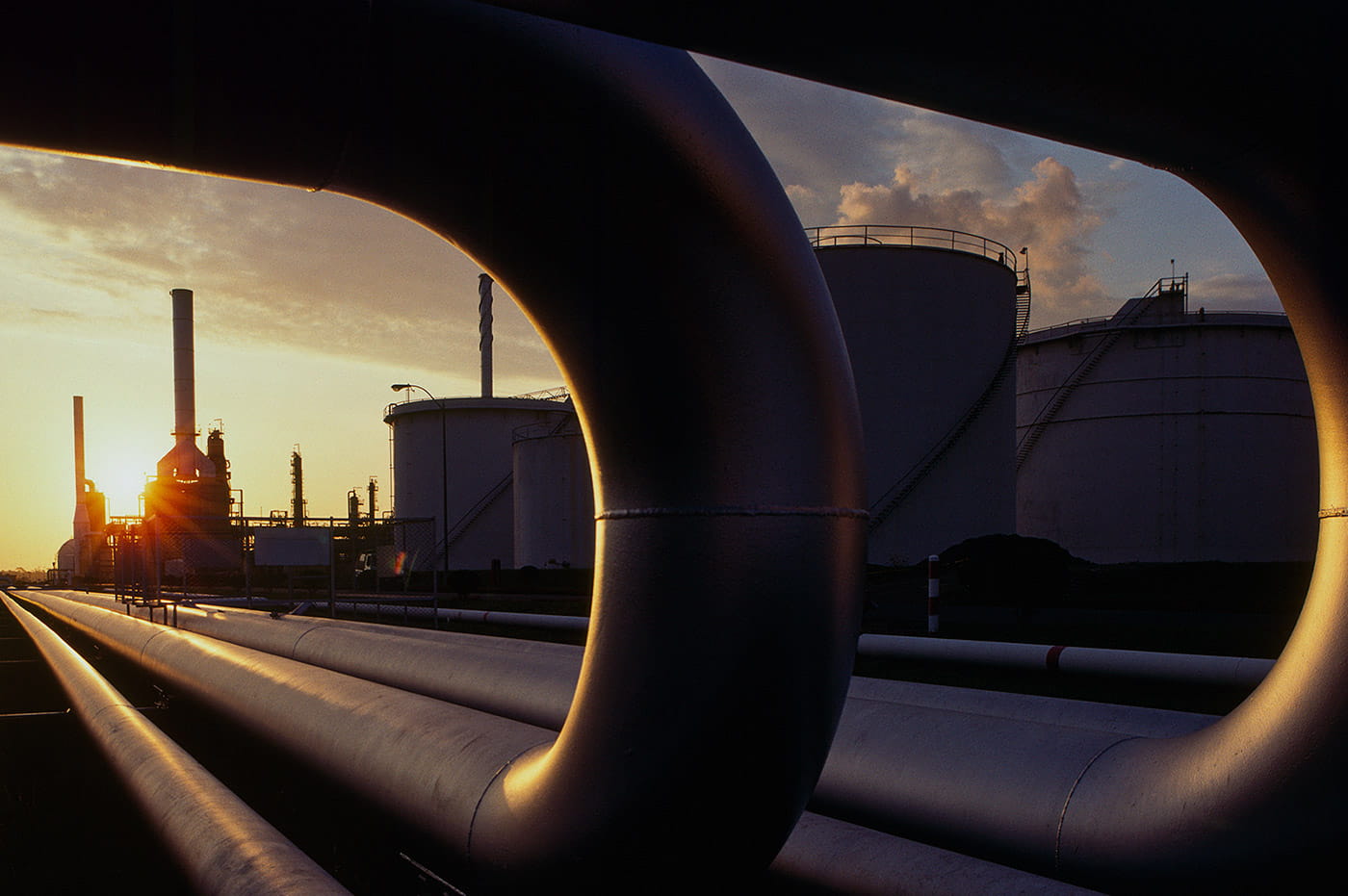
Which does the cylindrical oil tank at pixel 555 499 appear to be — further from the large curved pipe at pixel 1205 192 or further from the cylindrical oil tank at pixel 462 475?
the large curved pipe at pixel 1205 192

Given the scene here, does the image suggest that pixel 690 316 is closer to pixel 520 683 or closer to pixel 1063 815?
pixel 1063 815

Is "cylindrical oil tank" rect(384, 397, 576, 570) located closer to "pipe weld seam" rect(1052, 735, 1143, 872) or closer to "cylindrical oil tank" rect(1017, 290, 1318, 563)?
"cylindrical oil tank" rect(1017, 290, 1318, 563)

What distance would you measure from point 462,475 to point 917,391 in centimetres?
2689

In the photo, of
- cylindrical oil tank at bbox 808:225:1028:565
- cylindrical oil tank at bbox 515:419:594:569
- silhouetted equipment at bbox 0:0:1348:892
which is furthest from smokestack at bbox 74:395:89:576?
silhouetted equipment at bbox 0:0:1348:892

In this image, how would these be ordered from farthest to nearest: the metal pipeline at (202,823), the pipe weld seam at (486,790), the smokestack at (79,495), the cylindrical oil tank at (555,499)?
the smokestack at (79,495) → the cylindrical oil tank at (555,499) → the pipe weld seam at (486,790) → the metal pipeline at (202,823)

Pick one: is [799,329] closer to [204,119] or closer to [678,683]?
[678,683]

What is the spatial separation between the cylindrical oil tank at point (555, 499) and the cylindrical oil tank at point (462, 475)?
7827 millimetres

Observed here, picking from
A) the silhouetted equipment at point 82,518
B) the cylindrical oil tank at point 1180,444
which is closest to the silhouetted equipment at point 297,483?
the silhouetted equipment at point 82,518

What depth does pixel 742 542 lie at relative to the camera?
2119mm

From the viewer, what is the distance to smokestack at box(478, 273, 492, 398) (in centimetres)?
4488

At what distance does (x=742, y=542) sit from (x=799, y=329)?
0.50 metres

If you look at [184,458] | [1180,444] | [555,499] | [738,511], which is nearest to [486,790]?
[738,511]

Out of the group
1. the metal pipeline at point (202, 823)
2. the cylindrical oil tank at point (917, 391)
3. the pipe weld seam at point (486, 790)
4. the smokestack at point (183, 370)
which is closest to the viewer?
the metal pipeline at point (202, 823)

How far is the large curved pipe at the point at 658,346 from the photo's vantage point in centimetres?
205
